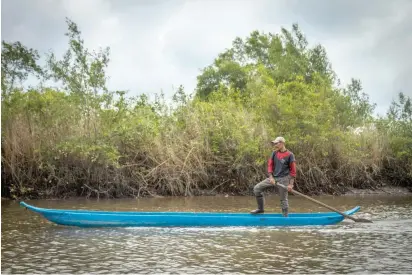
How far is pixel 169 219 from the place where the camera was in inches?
479

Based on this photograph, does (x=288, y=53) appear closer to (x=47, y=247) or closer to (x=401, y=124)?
(x=401, y=124)

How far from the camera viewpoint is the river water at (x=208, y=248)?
804cm

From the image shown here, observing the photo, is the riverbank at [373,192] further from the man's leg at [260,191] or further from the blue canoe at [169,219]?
the blue canoe at [169,219]

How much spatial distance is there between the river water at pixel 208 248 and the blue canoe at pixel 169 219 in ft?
0.70

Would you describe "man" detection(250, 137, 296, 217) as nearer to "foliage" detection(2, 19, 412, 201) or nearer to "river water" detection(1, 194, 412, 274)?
"river water" detection(1, 194, 412, 274)

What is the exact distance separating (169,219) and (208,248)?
104 inches

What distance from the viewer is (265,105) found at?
2445 centimetres

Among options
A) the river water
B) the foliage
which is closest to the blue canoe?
the river water

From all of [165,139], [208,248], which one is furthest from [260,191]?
[165,139]

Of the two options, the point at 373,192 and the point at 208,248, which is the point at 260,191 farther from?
the point at 373,192

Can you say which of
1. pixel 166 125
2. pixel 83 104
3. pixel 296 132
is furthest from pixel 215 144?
pixel 83 104

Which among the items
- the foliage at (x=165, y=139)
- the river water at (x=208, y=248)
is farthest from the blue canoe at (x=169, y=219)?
the foliage at (x=165, y=139)

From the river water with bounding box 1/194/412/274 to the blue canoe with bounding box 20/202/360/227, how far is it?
0.70 feet

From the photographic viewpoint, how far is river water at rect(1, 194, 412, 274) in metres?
8.04
